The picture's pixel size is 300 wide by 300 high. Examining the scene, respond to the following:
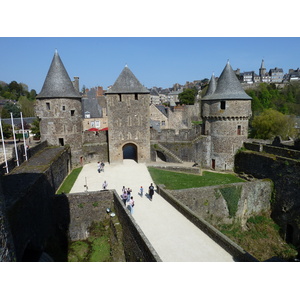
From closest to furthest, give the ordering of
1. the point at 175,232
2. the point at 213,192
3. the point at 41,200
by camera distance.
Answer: the point at 175,232
the point at 41,200
the point at 213,192

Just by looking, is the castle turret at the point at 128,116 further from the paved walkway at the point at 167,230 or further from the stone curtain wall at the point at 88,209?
the stone curtain wall at the point at 88,209

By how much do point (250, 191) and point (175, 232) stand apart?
8.85 m

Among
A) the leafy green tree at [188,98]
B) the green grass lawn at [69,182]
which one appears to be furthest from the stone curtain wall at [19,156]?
the leafy green tree at [188,98]

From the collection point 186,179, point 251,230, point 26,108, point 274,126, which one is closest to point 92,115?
point 186,179

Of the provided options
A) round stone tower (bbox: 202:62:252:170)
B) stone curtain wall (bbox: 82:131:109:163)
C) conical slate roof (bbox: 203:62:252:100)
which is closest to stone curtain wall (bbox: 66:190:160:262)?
stone curtain wall (bbox: 82:131:109:163)

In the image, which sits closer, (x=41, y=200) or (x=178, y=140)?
(x=41, y=200)

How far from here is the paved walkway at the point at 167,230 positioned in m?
8.98

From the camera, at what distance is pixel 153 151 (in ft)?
78.5

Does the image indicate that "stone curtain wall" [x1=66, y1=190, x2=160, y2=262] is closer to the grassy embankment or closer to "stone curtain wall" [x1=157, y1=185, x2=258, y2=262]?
"stone curtain wall" [x1=157, y1=185, x2=258, y2=262]

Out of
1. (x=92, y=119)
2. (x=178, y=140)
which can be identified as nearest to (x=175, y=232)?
(x=178, y=140)

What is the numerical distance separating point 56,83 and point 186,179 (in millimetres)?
13510

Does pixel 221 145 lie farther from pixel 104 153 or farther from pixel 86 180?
pixel 86 180

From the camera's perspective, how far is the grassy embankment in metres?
14.8

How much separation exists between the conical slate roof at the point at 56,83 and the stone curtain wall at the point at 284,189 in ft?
55.8
